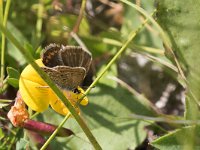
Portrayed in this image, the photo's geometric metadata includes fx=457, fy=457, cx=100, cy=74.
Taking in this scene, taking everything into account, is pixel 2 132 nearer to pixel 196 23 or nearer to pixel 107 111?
pixel 107 111

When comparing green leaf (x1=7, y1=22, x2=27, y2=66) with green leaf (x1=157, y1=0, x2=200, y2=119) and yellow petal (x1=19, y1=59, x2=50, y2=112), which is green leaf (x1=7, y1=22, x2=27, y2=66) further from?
green leaf (x1=157, y1=0, x2=200, y2=119)

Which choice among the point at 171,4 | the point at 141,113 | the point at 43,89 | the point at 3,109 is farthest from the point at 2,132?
the point at 171,4

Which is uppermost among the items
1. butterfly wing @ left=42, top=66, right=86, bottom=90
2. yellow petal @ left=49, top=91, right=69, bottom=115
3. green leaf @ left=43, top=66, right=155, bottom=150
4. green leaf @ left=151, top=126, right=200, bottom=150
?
butterfly wing @ left=42, top=66, right=86, bottom=90

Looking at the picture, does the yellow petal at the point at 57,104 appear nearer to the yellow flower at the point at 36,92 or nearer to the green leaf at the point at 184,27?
the yellow flower at the point at 36,92

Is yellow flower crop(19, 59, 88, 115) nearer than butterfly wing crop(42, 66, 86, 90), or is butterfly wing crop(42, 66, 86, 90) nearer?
butterfly wing crop(42, 66, 86, 90)

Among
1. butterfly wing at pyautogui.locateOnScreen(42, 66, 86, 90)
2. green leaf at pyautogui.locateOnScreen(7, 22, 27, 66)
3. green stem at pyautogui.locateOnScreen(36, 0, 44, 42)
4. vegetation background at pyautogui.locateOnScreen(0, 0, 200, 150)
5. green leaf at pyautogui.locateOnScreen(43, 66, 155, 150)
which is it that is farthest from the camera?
green stem at pyautogui.locateOnScreen(36, 0, 44, 42)

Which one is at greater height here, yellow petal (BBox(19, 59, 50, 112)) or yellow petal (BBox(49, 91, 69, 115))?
yellow petal (BBox(19, 59, 50, 112))

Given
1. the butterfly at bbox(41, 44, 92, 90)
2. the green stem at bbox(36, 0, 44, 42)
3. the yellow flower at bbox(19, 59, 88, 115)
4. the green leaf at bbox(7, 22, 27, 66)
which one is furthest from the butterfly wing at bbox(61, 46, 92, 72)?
the green stem at bbox(36, 0, 44, 42)
